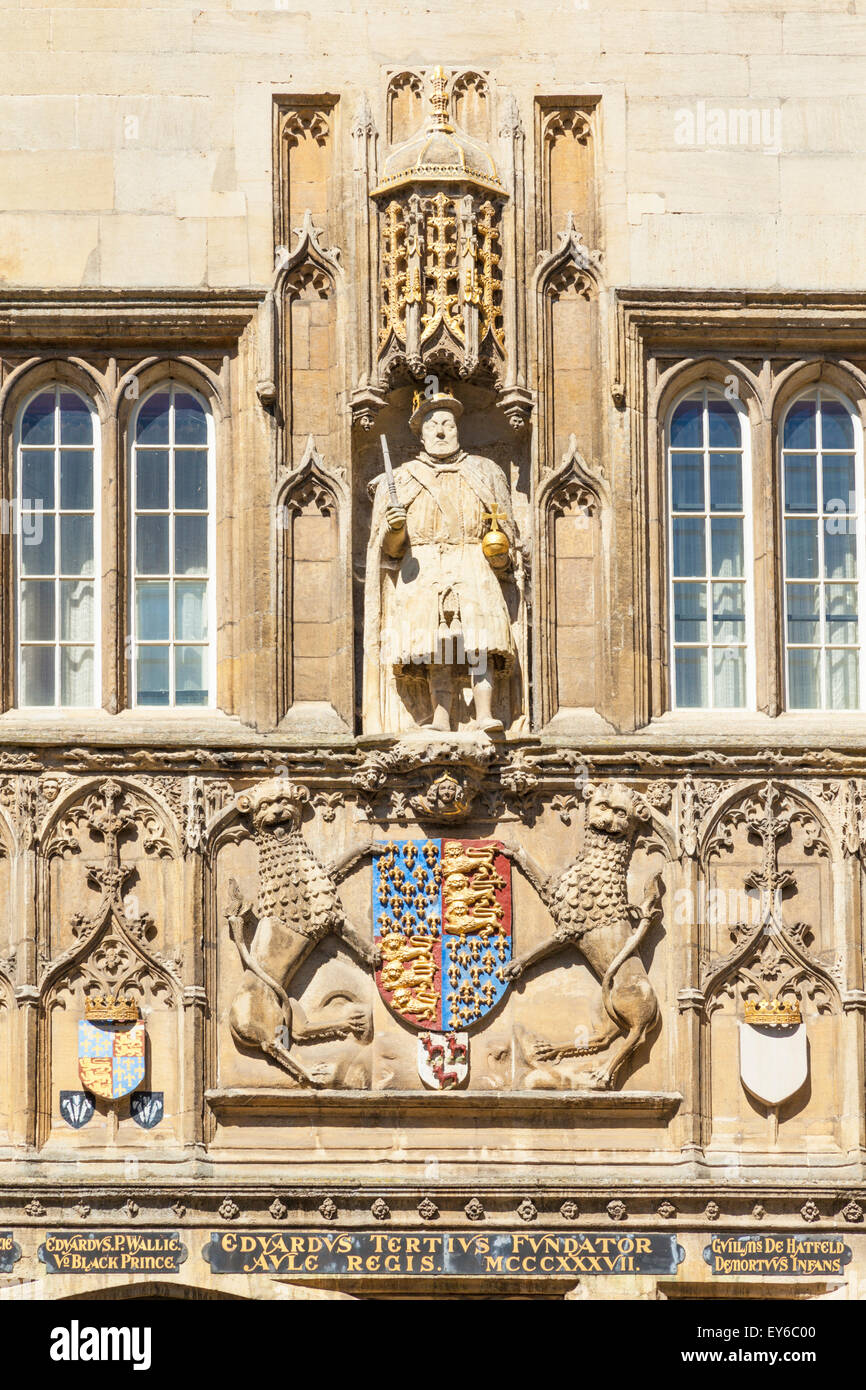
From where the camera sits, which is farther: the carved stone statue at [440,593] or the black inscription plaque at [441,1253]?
the carved stone statue at [440,593]

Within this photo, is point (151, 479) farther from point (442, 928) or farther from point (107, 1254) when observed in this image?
point (107, 1254)

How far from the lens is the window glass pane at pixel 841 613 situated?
1021 inches

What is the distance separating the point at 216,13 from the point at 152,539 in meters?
3.38

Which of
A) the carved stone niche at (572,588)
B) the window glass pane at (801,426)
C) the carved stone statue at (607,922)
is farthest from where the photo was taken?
the window glass pane at (801,426)

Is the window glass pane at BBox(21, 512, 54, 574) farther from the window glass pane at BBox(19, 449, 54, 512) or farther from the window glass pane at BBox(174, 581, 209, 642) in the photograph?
the window glass pane at BBox(174, 581, 209, 642)

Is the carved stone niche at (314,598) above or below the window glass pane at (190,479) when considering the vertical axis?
below

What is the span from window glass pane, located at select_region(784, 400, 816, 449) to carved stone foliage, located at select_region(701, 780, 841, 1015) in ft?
7.70

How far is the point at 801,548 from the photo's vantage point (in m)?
26.0

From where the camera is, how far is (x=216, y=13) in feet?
85.6

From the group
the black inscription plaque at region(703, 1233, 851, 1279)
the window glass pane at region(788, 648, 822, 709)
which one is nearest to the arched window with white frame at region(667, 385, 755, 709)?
the window glass pane at region(788, 648, 822, 709)

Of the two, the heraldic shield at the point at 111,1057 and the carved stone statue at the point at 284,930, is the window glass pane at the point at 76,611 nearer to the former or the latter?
the carved stone statue at the point at 284,930

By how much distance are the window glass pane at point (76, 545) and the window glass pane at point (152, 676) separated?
2.11 ft

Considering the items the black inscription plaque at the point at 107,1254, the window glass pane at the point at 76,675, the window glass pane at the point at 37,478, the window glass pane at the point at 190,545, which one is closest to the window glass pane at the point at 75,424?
the window glass pane at the point at 37,478

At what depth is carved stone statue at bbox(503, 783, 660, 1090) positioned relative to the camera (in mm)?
24734
